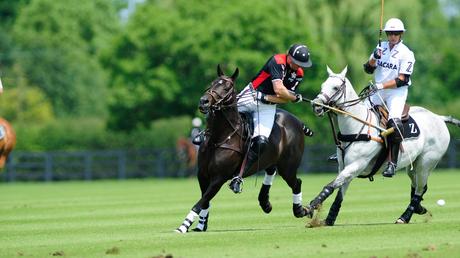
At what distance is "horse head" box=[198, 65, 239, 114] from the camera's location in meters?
13.8

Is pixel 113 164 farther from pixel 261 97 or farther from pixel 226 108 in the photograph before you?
pixel 226 108

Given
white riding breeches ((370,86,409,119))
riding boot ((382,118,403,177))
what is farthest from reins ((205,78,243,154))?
white riding breeches ((370,86,409,119))

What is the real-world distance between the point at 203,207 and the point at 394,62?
3.50 m

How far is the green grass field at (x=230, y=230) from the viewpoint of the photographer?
11.5 meters

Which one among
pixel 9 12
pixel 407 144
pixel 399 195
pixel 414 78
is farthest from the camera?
pixel 9 12

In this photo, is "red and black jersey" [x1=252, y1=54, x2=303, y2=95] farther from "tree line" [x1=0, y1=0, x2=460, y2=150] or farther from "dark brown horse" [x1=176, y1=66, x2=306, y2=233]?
"tree line" [x1=0, y1=0, x2=460, y2=150]

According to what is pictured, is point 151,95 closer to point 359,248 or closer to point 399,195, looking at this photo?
point 399,195

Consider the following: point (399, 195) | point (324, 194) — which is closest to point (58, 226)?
point (324, 194)

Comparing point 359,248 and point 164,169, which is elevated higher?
point 359,248

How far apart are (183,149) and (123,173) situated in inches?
132

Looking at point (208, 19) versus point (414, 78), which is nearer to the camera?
point (208, 19)

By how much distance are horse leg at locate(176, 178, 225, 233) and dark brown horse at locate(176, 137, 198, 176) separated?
85.2 feet

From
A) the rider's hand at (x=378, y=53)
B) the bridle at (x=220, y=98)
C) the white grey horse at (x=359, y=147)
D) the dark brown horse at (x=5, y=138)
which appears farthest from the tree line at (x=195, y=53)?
the bridle at (x=220, y=98)

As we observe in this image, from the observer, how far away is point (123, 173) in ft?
141
